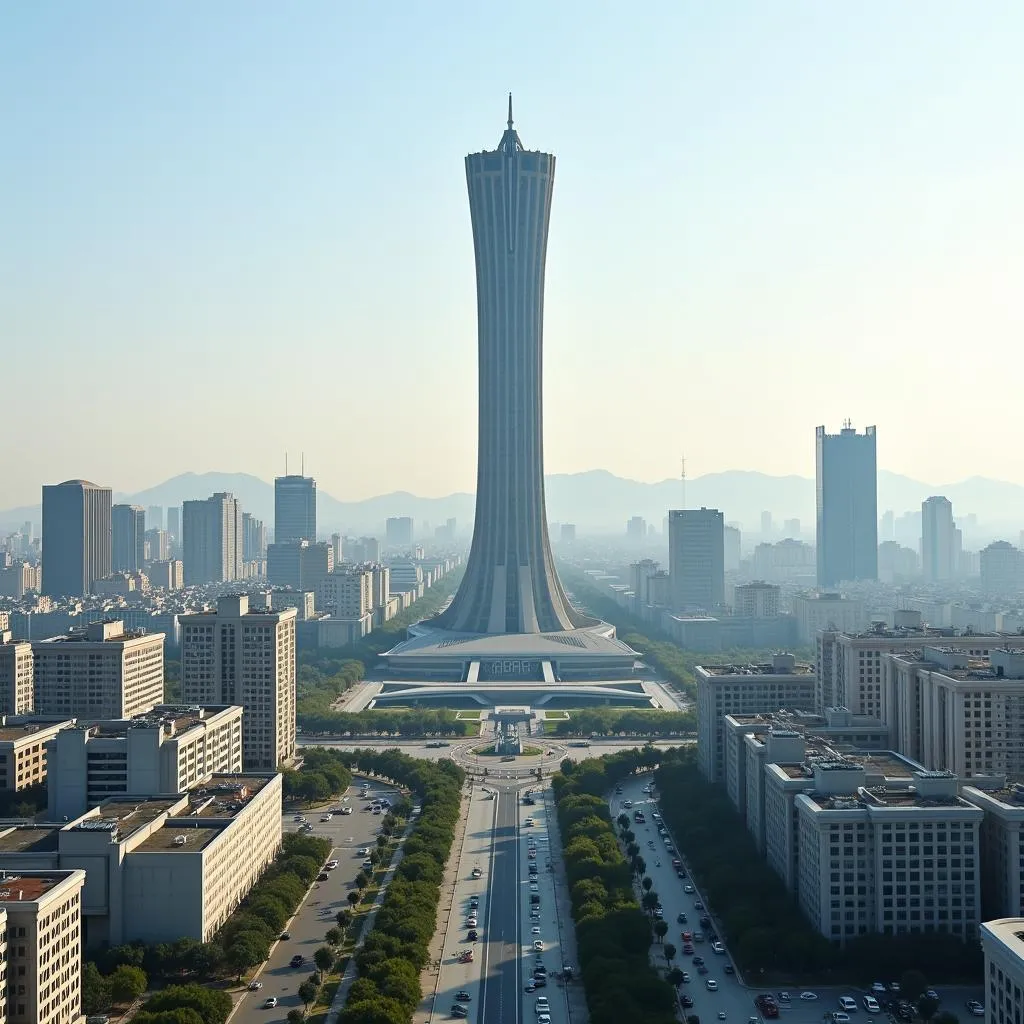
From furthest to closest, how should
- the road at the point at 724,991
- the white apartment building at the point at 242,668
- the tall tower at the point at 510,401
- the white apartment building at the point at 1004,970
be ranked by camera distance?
the tall tower at the point at 510,401 → the white apartment building at the point at 242,668 → the road at the point at 724,991 → the white apartment building at the point at 1004,970

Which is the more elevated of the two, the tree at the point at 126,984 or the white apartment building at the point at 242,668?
the white apartment building at the point at 242,668

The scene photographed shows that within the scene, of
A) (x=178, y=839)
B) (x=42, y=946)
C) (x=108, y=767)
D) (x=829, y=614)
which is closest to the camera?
(x=42, y=946)

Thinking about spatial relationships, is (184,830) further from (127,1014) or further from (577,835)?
(577,835)

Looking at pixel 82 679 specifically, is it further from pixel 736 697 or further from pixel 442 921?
pixel 736 697

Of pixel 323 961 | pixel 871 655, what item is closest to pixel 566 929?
pixel 323 961

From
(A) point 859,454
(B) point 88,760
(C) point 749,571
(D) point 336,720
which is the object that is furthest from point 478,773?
(C) point 749,571

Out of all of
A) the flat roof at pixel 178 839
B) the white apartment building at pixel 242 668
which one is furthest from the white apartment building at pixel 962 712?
the white apartment building at pixel 242 668

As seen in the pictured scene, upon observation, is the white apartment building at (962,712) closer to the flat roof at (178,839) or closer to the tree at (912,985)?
the tree at (912,985)

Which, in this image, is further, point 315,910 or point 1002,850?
point 315,910
